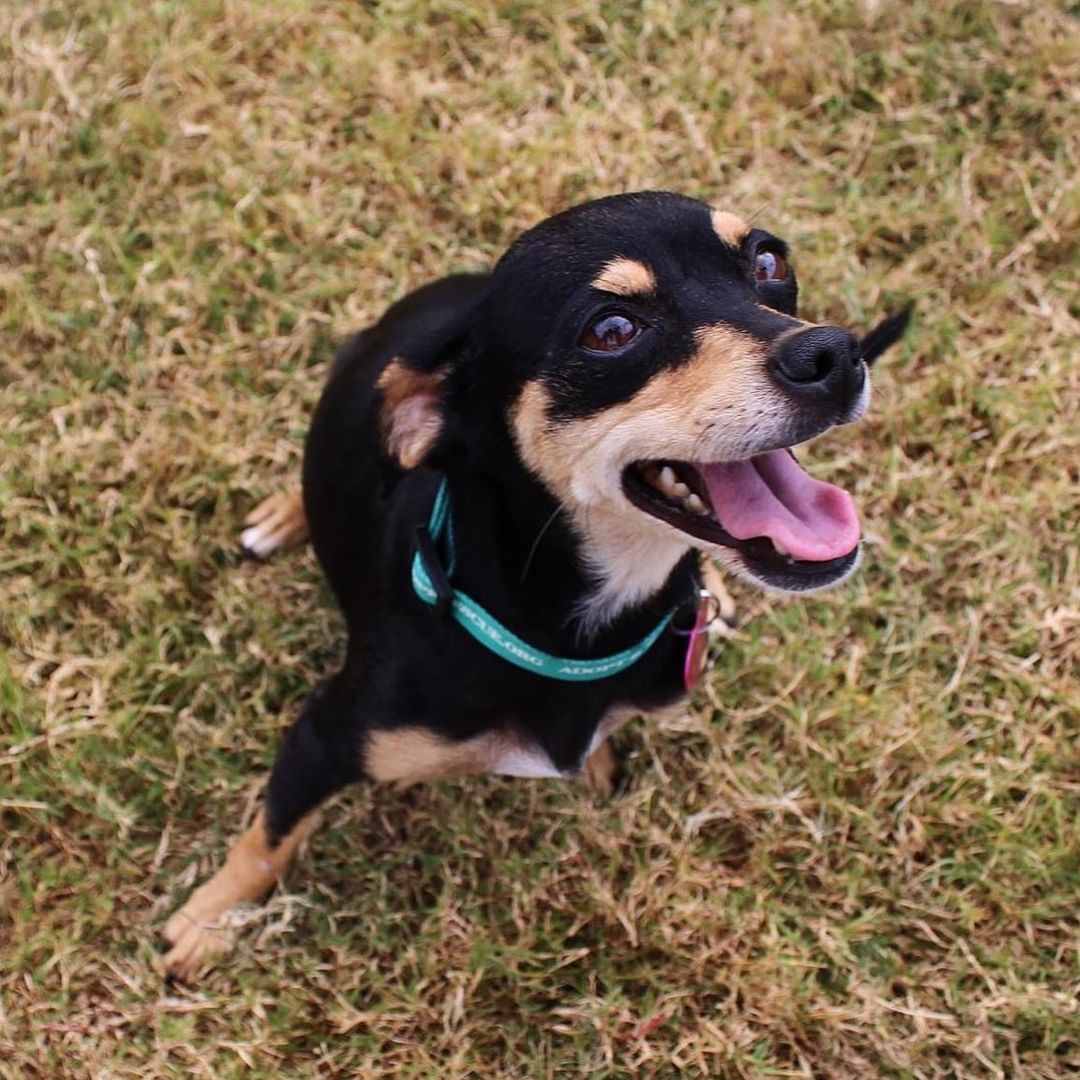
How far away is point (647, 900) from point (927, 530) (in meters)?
1.44

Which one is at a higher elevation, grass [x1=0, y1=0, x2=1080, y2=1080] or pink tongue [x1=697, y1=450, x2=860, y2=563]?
pink tongue [x1=697, y1=450, x2=860, y2=563]

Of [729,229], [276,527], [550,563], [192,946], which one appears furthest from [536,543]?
[192,946]

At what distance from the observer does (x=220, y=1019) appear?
10.8ft

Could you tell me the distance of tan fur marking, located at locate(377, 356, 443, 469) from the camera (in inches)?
96.9

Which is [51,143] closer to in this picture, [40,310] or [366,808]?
[40,310]

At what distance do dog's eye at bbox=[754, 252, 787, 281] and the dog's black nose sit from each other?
1.25ft

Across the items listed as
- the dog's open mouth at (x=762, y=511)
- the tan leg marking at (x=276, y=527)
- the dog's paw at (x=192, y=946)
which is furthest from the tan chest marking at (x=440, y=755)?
the tan leg marking at (x=276, y=527)

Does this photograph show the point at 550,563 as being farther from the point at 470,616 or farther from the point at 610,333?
the point at 610,333

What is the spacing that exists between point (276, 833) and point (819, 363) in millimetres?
1860

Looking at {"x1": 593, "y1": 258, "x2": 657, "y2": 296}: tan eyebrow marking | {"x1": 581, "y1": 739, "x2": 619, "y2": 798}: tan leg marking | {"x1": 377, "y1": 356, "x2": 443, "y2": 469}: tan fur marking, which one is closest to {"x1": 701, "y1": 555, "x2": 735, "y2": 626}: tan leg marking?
{"x1": 581, "y1": 739, "x2": 619, "y2": 798}: tan leg marking

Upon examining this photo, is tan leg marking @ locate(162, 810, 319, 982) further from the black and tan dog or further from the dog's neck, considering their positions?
the dog's neck

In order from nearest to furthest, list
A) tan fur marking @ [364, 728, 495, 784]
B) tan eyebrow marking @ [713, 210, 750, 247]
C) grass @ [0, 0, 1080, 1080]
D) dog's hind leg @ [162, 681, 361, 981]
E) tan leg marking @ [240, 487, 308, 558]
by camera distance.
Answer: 1. tan eyebrow marking @ [713, 210, 750, 247]
2. tan fur marking @ [364, 728, 495, 784]
3. dog's hind leg @ [162, 681, 361, 981]
4. grass @ [0, 0, 1080, 1080]
5. tan leg marking @ [240, 487, 308, 558]

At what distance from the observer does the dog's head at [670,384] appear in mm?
2156

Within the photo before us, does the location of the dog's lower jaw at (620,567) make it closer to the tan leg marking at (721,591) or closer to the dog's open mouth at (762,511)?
the dog's open mouth at (762,511)
